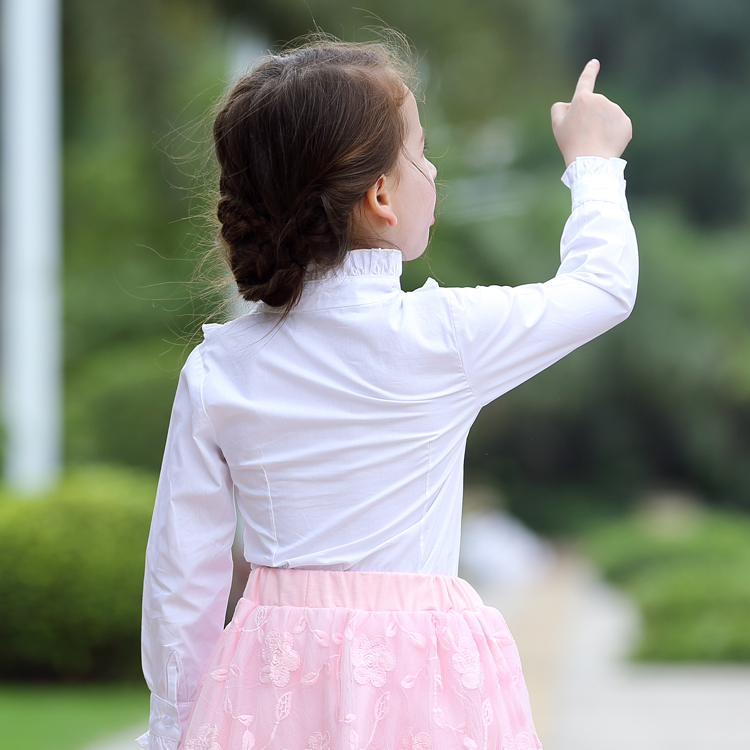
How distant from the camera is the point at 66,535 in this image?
4871 mm

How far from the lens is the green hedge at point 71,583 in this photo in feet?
15.7

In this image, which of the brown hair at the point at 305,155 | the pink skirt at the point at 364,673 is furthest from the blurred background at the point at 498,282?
the pink skirt at the point at 364,673

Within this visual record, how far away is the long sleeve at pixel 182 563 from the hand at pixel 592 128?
0.52m

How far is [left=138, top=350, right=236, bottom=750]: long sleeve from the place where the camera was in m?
1.28

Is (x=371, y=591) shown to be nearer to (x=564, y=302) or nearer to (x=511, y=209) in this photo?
(x=564, y=302)

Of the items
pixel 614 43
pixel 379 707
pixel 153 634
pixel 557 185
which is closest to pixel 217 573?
pixel 153 634

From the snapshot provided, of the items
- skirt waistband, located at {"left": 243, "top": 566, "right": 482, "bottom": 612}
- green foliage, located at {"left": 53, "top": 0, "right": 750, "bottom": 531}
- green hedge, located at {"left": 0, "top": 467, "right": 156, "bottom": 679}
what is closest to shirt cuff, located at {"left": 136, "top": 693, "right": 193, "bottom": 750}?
skirt waistband, located at {"left": 243, "top": 566, "right": 482, "bottom": 612}

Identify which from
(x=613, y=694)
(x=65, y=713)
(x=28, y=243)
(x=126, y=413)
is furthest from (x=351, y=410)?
(x=126, y=413)

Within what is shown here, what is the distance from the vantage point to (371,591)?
3.93ft

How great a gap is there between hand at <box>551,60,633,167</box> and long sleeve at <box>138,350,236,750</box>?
0.52 metres

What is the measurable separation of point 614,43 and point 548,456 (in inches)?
266

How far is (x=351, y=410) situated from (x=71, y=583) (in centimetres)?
394

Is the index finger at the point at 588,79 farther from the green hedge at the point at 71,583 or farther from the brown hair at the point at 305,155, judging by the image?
the green hedge at the point at 71,583

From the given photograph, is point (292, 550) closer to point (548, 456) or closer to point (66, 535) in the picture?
point (66, 535)
